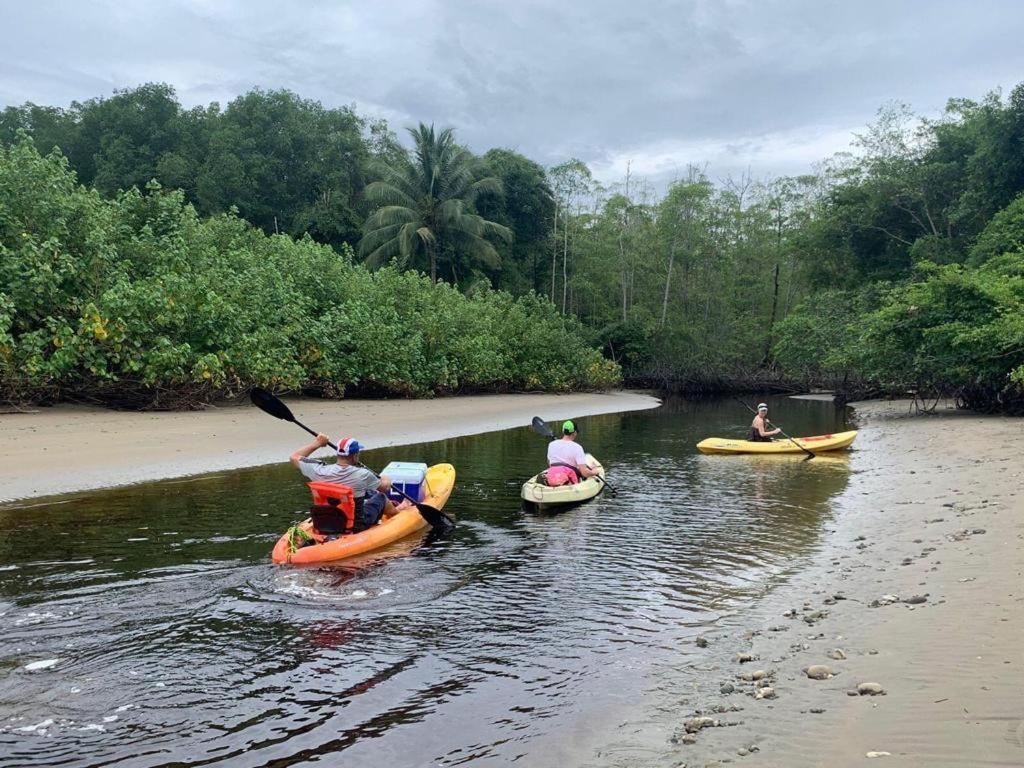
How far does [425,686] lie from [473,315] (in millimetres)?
28359

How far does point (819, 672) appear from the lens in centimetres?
446

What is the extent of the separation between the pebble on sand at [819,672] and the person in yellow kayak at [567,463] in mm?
7497

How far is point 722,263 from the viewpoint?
2170 inches

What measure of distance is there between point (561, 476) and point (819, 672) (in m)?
7.62

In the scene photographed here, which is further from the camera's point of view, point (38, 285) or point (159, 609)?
point (38, 285)

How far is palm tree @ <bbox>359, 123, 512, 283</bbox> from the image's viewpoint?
1548 inches

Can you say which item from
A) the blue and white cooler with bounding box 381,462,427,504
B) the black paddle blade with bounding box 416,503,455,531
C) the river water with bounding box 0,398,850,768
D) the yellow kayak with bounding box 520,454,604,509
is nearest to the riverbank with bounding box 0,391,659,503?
the river water with bounding box 0,398,850,768

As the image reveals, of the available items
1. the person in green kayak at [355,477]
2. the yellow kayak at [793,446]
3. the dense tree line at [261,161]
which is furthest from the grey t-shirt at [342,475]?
the dense tree line at [261,161]

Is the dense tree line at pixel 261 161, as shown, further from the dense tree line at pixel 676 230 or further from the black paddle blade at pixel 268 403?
the black paddle blade at pixel 268 403

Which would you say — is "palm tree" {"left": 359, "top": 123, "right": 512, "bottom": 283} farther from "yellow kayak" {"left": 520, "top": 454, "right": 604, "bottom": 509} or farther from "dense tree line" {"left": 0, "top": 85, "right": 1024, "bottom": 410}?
"yellow kayak" {"left": 520, "top": 454, "right": 604, "bottom": 509}

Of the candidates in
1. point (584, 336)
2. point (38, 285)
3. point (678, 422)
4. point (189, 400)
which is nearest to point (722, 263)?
point (584, 336)

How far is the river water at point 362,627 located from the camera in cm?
422

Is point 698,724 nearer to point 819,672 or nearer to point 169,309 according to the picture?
point 819,672

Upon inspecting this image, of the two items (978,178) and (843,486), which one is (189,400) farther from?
(978,178)
